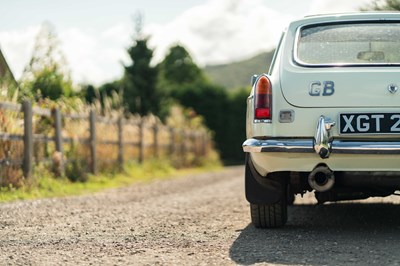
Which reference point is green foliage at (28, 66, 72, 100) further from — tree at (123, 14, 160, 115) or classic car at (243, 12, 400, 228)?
tree at (123, 14, 160, 115)

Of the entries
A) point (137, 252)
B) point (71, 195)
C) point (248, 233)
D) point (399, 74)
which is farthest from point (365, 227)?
point (71, 195)

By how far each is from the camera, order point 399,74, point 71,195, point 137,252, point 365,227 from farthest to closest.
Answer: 1. point 71,195
2. point 365,227
3. point 399,74
4. point 137,252

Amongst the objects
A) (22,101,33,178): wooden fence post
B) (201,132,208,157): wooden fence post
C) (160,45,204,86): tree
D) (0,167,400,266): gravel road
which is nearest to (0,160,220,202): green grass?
(22,101,33,178): wooden fence post

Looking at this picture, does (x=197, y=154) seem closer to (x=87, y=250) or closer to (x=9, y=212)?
(x=9, y=212)

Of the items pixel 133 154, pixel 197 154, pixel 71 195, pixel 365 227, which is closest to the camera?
pixel 365 227

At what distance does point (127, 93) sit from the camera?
Answer: 102 feet

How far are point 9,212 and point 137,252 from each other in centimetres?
302

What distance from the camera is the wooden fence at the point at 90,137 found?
33.0 ft

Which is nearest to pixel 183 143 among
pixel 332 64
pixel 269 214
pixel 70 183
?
pixel 70 183

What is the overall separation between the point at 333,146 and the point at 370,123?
0.32 metres

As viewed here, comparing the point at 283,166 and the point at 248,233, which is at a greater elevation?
the point at 283,166

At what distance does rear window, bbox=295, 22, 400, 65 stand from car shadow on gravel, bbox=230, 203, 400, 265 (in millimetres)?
1332

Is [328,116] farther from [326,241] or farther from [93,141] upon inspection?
[93,141]

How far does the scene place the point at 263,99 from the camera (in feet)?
16.3
